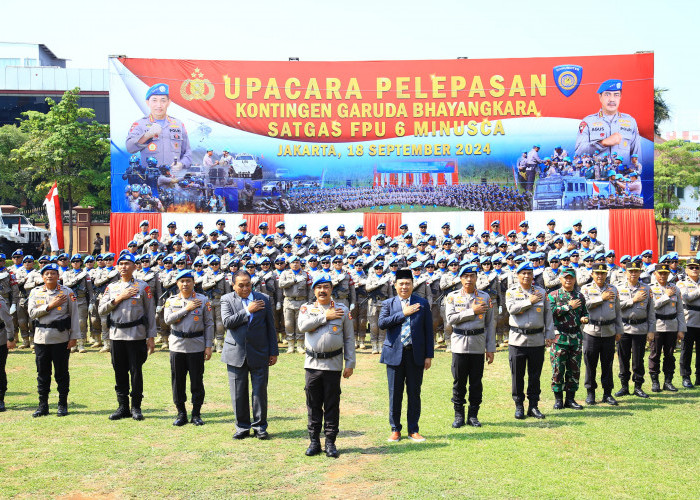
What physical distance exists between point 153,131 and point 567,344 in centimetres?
1735

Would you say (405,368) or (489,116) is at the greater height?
(489,116)

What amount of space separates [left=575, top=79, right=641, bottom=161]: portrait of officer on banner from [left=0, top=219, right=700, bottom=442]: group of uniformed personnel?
6986mm

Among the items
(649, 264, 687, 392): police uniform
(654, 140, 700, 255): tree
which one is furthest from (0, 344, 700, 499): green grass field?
(654, 140, 700, 255): tree

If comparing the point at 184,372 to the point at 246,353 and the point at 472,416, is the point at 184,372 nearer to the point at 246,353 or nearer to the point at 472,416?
the point at 246,353

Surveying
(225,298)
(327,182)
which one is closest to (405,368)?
(225,298)

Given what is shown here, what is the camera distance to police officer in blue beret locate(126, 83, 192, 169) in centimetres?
2269

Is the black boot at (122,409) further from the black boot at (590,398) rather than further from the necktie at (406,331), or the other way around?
the black boot at (590,398)

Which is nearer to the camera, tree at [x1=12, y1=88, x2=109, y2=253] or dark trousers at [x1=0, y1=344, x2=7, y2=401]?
dark trousers at [x1=0, y1=344, x2=7, y2=401]

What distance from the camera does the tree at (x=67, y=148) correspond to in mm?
35566

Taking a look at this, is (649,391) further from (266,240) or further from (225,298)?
(266,240)

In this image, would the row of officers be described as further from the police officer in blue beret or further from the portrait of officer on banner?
the police officer in blue beret

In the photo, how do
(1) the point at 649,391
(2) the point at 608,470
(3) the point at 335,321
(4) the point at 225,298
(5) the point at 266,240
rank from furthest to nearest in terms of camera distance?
(5) the point at 266,240, (1) the point at 649,391, (4) the point at 225,298, (3) the point at 335,321, (2) the point at 608,470

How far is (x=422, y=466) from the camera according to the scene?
648cm

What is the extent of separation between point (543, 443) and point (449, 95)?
1698 cm
